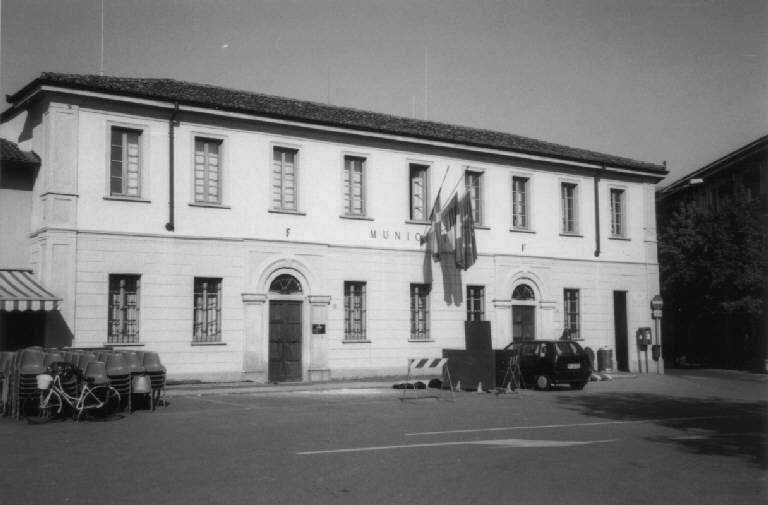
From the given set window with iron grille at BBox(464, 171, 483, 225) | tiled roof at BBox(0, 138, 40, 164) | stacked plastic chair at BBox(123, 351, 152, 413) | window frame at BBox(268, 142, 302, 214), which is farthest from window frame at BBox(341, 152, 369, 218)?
stacked plastic chair at BBox(123, 351, 152, 413)

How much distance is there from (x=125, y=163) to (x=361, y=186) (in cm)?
771

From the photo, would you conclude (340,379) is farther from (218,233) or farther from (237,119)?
(237,119)

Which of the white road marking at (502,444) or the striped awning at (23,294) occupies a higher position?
the striped awning at (23,294)

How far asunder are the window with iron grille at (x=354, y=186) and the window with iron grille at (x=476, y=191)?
426 centimetres

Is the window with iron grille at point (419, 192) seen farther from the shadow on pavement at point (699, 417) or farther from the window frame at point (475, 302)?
the shadow on pavement at point (699, 417)

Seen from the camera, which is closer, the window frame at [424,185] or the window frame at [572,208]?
the window frame at [424,185]

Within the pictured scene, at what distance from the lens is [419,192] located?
2870cm

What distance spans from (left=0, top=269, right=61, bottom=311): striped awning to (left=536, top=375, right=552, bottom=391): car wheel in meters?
13.1

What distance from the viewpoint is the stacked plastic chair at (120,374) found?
1625cm

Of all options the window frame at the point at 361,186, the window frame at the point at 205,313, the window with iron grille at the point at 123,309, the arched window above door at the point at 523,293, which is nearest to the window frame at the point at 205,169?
the window frame at the point at 205,313

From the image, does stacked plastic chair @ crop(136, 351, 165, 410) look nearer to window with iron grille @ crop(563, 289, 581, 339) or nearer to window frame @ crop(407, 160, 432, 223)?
window frame @ crop(407, 160, 432, 223)

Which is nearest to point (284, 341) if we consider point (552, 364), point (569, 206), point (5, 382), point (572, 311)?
point (552, 364)

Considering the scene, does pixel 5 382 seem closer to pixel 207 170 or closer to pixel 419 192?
pixel 207 170

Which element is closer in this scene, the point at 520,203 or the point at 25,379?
the point at 25,379
